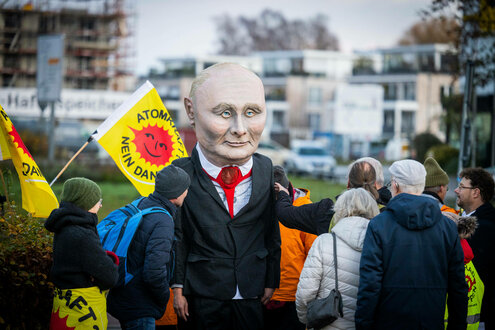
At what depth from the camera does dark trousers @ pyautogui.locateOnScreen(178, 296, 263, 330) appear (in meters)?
4.67

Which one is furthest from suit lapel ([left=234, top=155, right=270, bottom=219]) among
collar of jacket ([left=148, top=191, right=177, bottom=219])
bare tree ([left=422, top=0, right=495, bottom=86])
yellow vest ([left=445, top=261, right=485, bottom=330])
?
bare tree ([left=422, top=0, right=495, bottom=86])

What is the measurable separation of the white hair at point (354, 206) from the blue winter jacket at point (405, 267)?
0.19m

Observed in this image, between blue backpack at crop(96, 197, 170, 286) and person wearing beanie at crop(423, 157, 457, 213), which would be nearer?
blue backpack at crop(96, 197, 170, 286)

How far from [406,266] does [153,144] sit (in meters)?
3.01

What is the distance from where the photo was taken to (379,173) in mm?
5070

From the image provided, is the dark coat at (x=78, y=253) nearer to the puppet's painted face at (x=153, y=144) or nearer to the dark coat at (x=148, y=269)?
the dark coat at (x=148, y=269)

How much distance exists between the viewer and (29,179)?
575 cm

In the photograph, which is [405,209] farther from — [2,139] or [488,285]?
[2,139]

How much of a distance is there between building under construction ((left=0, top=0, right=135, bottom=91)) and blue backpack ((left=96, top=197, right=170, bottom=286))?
52.9 metres

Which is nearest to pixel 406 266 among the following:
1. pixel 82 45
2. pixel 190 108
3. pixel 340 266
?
pixel 340 266

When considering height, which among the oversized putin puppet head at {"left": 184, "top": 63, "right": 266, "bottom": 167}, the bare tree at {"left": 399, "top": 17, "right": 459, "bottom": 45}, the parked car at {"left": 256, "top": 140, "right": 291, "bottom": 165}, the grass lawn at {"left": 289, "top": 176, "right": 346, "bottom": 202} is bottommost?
the parked car at {"left": 256, "top": 140, "right": 291, "bottom": 165}

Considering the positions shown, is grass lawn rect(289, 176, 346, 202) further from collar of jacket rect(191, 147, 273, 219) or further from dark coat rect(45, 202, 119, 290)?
dark coat rect(45, 202, 119, 290)

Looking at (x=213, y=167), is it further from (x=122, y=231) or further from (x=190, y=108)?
(x=122, y=231)

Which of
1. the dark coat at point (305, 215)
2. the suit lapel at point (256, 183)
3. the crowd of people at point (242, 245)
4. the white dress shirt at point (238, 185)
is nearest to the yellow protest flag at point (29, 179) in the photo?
the crowd of people at point (242, 245)
